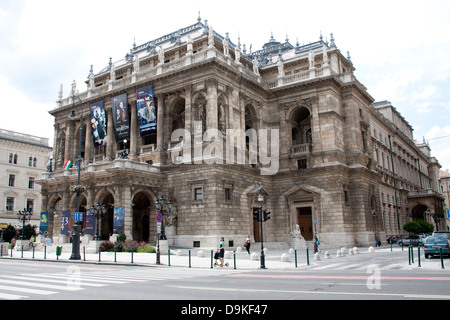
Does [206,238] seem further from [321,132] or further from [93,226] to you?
[321,132]

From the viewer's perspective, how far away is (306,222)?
4106 centimetres

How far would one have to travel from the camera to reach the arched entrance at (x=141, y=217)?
41.4m

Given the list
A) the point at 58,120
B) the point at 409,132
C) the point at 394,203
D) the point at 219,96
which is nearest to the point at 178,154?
the point at 219,96

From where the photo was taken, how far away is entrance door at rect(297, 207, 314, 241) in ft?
134

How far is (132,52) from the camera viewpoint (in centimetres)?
5509

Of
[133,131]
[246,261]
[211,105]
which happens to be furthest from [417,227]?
[133,131]

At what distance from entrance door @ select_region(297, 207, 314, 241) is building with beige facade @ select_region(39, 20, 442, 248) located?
102 millimetres

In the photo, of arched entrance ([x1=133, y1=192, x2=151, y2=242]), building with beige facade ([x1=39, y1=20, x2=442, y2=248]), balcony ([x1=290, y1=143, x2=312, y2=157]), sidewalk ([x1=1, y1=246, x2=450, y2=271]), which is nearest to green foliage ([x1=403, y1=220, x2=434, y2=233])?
building with beige facade ([x1=39, y1=20, x2=442, y2=248])

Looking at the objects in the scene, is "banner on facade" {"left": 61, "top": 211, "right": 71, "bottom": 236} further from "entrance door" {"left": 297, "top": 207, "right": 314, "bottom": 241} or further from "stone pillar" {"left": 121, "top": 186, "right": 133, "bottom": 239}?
"entrance door" {"left": 297, "top": 207, "right": 314, "bottom": 241}

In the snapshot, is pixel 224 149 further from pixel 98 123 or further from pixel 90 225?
pixel 98 123

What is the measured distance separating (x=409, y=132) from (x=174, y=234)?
213ft

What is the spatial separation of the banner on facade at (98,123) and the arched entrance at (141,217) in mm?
7924

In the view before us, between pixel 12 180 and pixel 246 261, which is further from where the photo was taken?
pixel 12 180

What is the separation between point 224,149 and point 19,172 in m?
43.4
